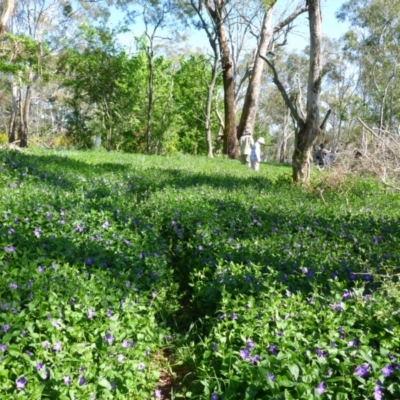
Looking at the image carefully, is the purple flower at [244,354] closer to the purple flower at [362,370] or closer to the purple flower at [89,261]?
the purple flower at [362,370]

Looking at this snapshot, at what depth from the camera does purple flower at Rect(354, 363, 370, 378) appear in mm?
2309

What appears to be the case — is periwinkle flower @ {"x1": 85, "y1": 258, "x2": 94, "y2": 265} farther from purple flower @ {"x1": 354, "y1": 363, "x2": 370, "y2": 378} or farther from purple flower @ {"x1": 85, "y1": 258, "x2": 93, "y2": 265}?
purple flower @ {"x1": 354, "y1": 363, "x2": 370, "y2": 378}

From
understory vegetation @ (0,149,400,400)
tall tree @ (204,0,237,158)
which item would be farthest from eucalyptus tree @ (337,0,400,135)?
understory vegetation @ (0,149,400,400)

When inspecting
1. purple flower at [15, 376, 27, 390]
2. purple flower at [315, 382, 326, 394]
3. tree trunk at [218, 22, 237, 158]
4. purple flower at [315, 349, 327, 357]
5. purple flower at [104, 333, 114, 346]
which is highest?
tree trunk at [218, 22, 237, 158]

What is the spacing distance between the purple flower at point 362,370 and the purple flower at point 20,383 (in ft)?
5.51

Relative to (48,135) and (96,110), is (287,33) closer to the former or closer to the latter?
(96,110)

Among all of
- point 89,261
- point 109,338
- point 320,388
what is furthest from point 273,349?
point 89,261

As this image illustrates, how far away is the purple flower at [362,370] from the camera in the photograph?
2309mm

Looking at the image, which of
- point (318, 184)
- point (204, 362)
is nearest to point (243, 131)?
point (318, 184)

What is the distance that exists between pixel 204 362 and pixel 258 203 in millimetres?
3702

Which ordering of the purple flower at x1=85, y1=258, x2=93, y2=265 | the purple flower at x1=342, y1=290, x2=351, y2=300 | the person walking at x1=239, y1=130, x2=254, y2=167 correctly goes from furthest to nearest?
1. the person walking at x1=239, y1=130, x2=254, y2=167
2. the purple flower at x1=85, y1=258, x2=93, y2=265
3. the purple flower at x1=342, y1=290, x2=351, y2=300

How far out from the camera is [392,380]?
2.33 m

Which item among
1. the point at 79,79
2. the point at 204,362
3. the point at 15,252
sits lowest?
the point at 204,362

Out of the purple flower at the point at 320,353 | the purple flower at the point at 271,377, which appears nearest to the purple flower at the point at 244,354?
the purple flower at the point at 271,377
